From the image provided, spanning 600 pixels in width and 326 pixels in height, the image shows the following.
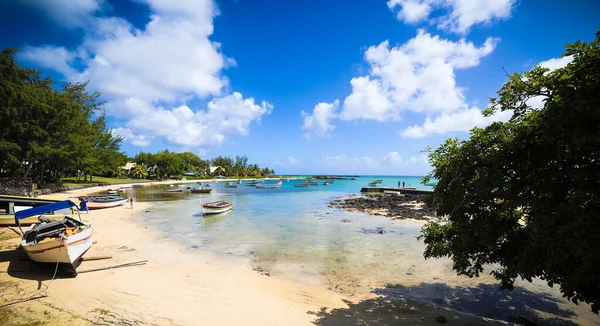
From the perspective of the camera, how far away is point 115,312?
7.24 meters

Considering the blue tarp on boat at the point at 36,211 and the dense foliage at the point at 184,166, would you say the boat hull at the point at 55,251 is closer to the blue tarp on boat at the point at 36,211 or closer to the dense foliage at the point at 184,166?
the blue tarp on boat at the point at 36,211

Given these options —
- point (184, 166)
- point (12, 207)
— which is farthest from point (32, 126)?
point (184, 166)

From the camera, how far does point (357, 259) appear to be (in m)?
14.4

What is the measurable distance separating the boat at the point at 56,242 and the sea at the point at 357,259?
20.6ft

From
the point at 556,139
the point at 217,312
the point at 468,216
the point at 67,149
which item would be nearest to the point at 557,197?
the point at 556,139

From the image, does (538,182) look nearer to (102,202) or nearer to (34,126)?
(102,202)

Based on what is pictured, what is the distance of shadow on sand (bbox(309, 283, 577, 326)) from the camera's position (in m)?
7.78

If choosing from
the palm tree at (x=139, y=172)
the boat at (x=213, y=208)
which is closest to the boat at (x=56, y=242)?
the boat at (x=213, y=208)

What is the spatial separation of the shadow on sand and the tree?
102 inches

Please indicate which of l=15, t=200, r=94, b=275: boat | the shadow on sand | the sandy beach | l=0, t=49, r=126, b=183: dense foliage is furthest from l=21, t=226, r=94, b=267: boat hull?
l=0, t=49, r=126, b=183: dense foliage

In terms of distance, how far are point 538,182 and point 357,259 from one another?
11057 millimetres

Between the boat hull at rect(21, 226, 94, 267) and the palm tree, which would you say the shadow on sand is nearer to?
the boat hull at rect(21, 226, 94, 267)

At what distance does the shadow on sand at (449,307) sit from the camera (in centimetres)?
778

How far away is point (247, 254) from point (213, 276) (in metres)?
3.88
